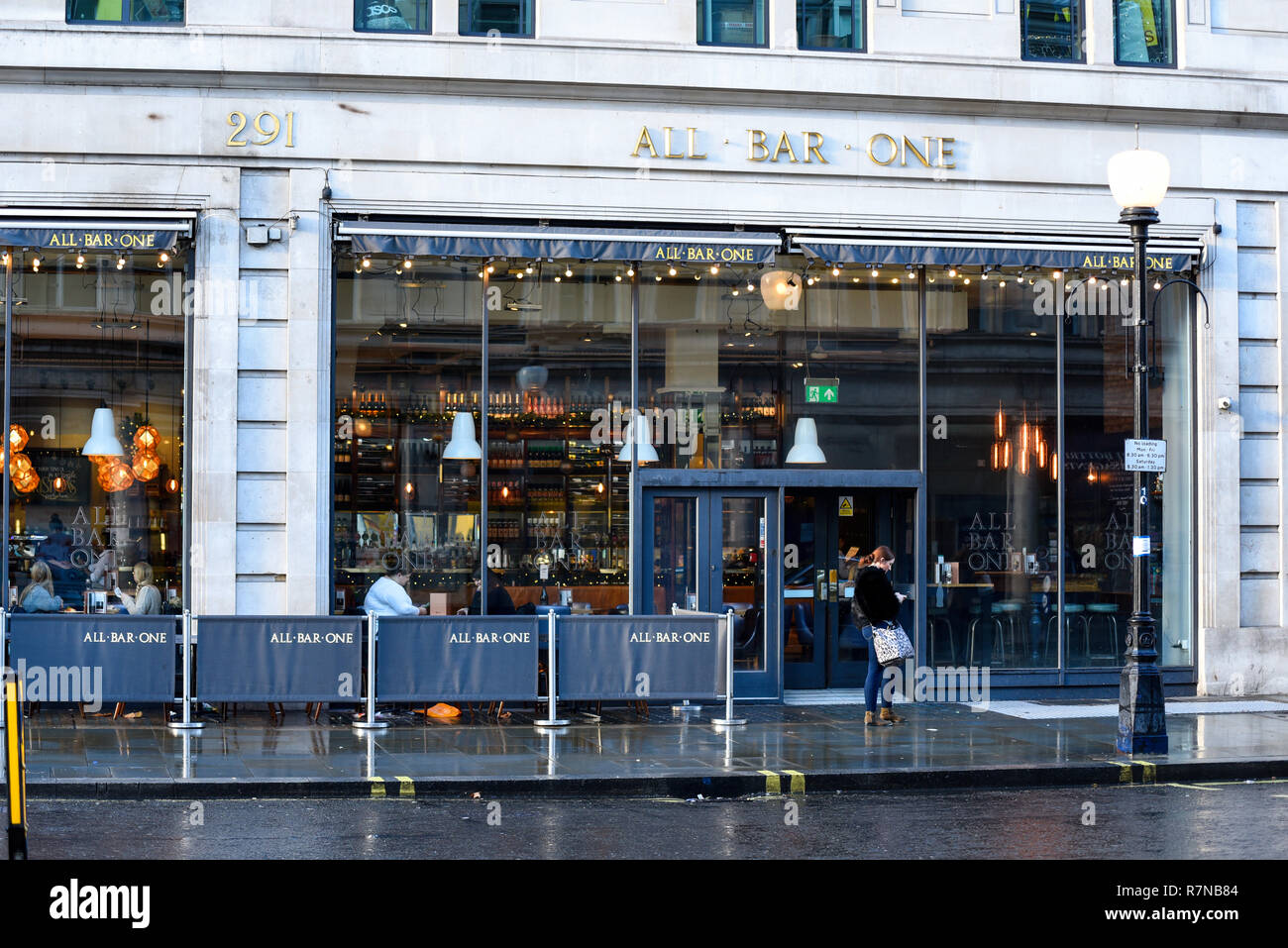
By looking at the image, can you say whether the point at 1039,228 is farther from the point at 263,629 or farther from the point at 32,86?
the point at 32,86

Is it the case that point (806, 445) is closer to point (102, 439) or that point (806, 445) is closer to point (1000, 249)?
point (1000, 249)

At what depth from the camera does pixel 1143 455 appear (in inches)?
539

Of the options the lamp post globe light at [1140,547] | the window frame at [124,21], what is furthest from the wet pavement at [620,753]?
the window frame at [124,21]

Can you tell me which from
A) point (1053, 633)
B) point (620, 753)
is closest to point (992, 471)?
point (1053, 633)

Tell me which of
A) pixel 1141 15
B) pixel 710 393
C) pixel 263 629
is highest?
pixel 1141 15

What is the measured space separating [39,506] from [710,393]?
7.37 metres

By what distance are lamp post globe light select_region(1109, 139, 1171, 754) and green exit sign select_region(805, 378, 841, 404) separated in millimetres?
4425

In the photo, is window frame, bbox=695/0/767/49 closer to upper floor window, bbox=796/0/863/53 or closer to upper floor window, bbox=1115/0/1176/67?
upper floor window, bbox=796/0/863/53

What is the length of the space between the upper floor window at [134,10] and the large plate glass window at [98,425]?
2.51 m

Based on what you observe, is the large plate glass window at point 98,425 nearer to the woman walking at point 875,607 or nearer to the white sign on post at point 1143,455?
the woman walking at point 875,607

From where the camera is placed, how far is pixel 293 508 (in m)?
16.2

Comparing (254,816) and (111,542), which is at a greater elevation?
(111,542)
